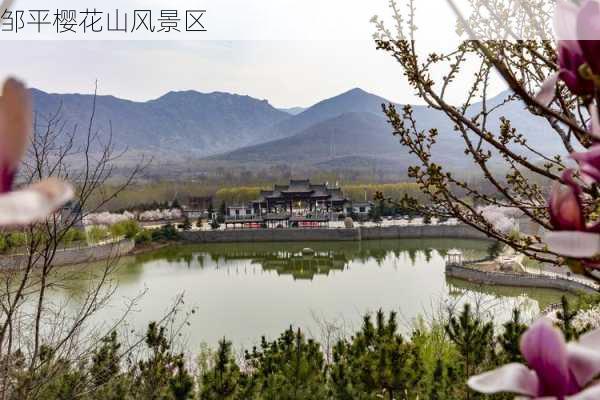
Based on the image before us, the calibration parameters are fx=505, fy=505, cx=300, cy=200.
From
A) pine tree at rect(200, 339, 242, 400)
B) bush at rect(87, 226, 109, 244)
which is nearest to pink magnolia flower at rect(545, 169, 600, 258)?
pine tree at rect(200, 339, 242, 400)

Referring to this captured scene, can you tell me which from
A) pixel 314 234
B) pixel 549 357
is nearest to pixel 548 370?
pixel 549 357

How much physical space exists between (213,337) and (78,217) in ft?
21.7

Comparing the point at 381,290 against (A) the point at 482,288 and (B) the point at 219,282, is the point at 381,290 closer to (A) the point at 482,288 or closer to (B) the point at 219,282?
(A) the point at 482,288

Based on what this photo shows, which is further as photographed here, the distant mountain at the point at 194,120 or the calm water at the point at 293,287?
the distant mountain at the point at 194,120

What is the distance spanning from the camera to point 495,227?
4.11ft

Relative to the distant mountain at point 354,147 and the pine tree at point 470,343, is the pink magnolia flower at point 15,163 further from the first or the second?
the distant mountain at point 354,147

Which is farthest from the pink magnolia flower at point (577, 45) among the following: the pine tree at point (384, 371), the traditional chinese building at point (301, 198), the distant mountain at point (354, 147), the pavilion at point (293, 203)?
the distant mountain at point (354, 147)

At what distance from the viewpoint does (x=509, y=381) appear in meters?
0.22

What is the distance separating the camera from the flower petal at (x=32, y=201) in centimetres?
13

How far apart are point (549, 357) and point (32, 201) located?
8.7 inches

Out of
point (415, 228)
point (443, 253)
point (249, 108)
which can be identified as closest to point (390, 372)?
point (443, 253)

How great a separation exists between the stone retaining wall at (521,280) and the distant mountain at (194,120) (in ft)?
332

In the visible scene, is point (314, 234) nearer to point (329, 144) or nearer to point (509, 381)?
point (509, 381)

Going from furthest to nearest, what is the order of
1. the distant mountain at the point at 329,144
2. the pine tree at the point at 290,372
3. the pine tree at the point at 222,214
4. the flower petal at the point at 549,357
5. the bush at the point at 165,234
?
the distant mountain at the point at 329,144 → the pine tree at the point at 222,214 → the bush at the point at 165,234 → the pine tree at the point at 290,372 → the flower petal at the point at 549,357
